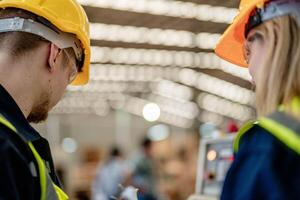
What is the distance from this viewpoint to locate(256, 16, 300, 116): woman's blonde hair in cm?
112

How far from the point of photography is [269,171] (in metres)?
1.00

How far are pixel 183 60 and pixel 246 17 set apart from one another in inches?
542

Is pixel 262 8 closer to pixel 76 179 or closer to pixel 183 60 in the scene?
pixel 76 179

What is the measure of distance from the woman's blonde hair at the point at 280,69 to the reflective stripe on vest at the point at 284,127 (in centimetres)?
7

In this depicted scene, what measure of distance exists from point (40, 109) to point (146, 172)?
450 centimetres

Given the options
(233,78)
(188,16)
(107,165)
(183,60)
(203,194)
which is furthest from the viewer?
(233,78)

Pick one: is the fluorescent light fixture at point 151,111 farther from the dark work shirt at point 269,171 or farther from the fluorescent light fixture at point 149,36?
the dark work shirt at point 269,171

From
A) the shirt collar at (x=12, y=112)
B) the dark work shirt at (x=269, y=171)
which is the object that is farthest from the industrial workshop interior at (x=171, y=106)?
the shirt collar at (x=12, y=112)

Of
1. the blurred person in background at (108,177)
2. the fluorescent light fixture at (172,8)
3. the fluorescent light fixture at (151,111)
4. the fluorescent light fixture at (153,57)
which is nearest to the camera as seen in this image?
the blurred person in background at (108,177)

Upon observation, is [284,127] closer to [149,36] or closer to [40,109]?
[40,109]

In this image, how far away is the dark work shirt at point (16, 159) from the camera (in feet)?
4.11

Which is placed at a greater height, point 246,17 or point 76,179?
point 246,17

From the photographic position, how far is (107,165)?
816 cm

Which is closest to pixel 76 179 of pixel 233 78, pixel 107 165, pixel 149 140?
pixel 107 165
